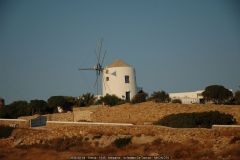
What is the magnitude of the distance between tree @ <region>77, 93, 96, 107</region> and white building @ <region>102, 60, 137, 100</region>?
4.20 ft

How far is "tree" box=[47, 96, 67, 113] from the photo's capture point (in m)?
36.7

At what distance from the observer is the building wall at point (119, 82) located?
115 ft

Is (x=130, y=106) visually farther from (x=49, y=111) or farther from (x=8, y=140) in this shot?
(x=49, y=111)

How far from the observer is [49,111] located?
37531mm

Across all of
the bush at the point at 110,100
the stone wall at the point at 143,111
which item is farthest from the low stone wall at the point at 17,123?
the bush at the point at 110,100

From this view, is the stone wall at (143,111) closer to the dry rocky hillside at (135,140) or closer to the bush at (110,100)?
the dry rocky hillside at (135,140)

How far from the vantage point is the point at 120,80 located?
3512 cm

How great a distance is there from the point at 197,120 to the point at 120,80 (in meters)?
16.0

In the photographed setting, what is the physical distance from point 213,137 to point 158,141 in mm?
2448

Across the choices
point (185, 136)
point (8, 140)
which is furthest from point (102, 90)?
point (185, 136)

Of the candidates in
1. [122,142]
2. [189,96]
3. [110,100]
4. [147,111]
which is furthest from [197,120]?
[189,96]

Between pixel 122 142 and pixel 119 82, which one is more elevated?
pixel 119 82

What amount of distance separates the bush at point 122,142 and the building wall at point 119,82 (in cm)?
1651

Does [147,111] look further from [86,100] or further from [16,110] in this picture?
[16,110]
